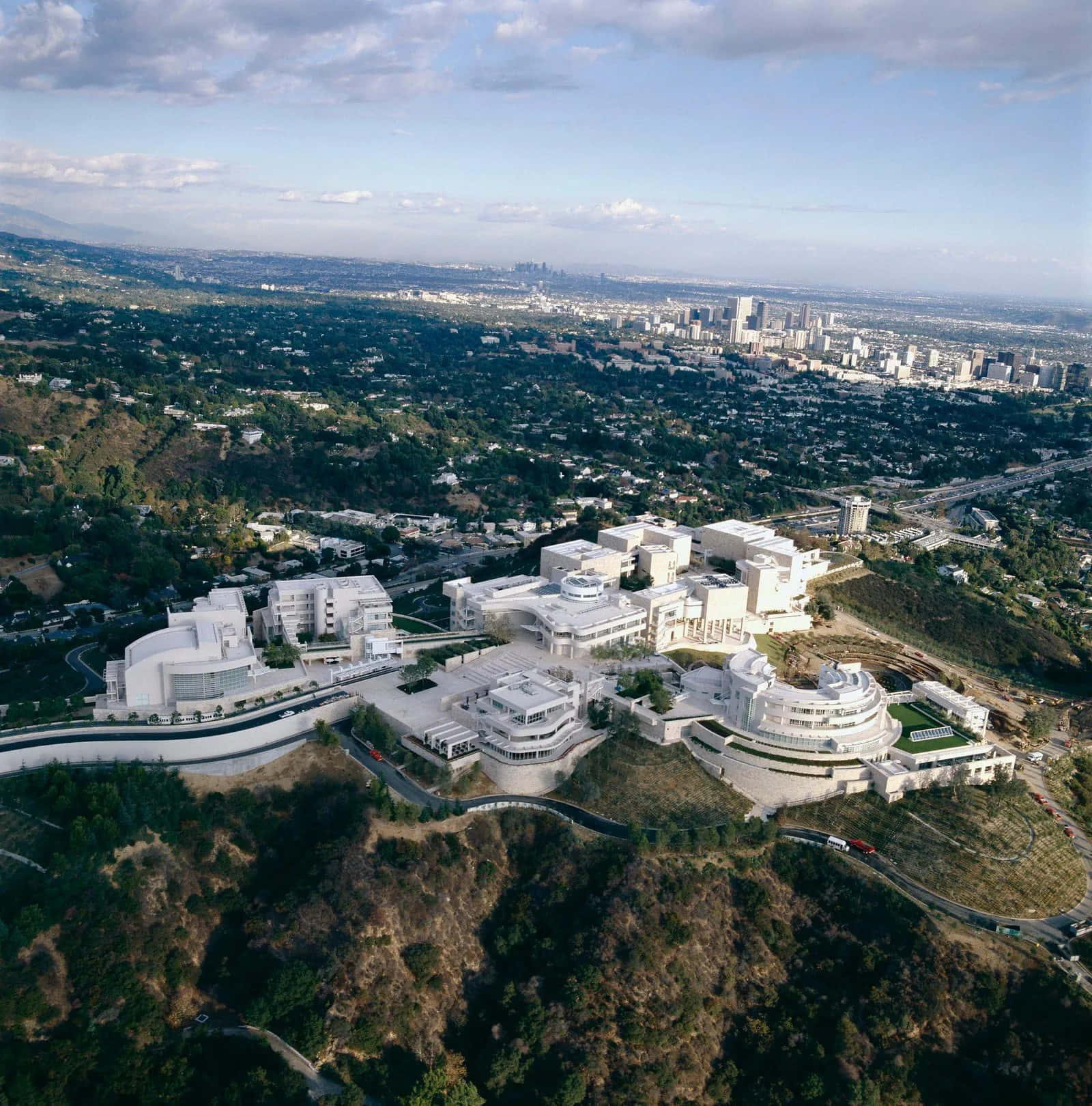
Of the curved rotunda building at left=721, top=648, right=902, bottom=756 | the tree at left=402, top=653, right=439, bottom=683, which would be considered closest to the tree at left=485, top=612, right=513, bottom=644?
the tree at left=402, top=653, right=439, bottom=683

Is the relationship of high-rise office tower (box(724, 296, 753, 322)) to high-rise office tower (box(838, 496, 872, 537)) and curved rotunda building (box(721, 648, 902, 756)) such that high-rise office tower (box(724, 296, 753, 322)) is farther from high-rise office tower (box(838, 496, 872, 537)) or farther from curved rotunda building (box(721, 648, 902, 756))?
curved rotunda building (box(721, 648, 902, 756))

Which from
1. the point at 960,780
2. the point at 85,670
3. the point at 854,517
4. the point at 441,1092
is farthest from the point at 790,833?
the point at 854,517

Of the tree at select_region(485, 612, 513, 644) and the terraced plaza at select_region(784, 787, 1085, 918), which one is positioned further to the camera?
the tree at select_region(485, 612, 513, 644)

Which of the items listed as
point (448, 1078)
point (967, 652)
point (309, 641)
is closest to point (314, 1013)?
point (448, 1078)

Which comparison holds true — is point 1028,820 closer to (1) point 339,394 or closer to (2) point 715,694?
(2) point 715,694

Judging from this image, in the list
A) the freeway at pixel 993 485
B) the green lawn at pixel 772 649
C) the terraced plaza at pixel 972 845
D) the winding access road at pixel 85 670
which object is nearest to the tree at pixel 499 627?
the green lawn at pixel 772 649

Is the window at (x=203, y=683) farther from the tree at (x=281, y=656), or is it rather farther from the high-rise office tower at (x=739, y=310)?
the high-rise office tower at (x=739, y=310)
